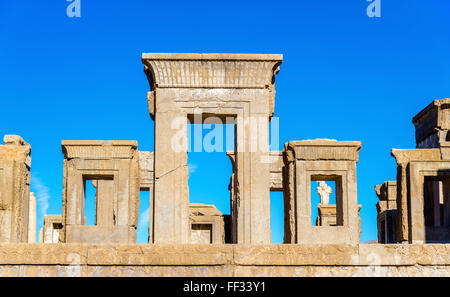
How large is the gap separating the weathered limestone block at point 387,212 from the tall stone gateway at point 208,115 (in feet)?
21.7

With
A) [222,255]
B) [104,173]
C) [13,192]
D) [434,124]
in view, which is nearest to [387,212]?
[434,124]

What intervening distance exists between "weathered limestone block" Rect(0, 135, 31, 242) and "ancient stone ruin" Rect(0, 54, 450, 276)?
0.06 ft

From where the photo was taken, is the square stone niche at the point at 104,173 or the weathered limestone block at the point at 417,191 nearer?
the weathered limestone block at the point at 417,191

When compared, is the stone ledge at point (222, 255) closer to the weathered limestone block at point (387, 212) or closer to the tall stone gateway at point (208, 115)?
the tall stone gateway at point (208, 115)

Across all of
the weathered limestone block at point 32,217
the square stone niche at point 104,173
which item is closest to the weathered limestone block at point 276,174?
the square stone niche at point 104,173

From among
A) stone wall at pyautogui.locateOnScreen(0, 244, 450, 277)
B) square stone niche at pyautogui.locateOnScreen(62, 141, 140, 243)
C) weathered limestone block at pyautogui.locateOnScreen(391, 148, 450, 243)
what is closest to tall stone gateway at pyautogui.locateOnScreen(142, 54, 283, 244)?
square stone niche at pyautogui.locateOnScreen(62, 141, 140, 243)

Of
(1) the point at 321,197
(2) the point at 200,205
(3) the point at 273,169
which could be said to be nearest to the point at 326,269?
(3) the point at 273,169

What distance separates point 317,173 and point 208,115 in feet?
10.3

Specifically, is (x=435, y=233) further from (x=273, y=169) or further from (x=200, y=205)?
(x=200, y=205)

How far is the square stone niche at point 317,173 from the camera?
1328cm

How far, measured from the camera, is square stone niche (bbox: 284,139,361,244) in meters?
13.3

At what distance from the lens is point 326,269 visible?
7031mm

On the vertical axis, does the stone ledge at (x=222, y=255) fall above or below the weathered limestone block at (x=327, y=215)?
below
